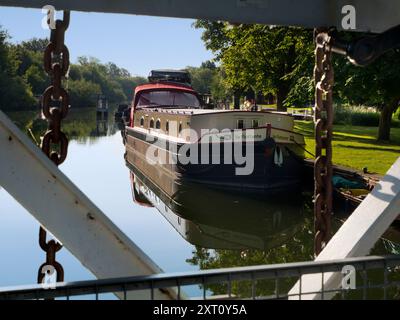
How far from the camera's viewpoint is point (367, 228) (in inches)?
85.7

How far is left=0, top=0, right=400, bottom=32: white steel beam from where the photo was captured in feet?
6.61

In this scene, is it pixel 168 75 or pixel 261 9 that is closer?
pixel 261 9

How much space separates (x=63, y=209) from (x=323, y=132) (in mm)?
1418

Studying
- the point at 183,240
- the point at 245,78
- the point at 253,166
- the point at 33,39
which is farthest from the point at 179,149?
the point at 33,39

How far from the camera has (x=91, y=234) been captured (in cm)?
187

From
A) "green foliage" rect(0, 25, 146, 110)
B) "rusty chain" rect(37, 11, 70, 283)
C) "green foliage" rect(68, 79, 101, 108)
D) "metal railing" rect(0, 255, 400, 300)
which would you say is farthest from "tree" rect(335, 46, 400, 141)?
"green foliage" rect(68, 79, 101, 108)

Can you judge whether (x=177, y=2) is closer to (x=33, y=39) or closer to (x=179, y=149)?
(x=179, y=149)

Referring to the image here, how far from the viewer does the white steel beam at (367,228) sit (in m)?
2.15

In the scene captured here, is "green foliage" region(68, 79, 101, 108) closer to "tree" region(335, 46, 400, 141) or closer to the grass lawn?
the grass lawn

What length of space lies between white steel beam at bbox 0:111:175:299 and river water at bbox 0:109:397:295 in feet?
18.4

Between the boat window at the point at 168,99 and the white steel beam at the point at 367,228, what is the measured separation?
67.7 ft

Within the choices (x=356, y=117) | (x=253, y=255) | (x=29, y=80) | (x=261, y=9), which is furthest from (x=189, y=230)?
(x=29, y=80)

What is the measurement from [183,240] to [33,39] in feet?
350

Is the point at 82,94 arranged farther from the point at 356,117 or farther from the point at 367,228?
the point at 367,228
